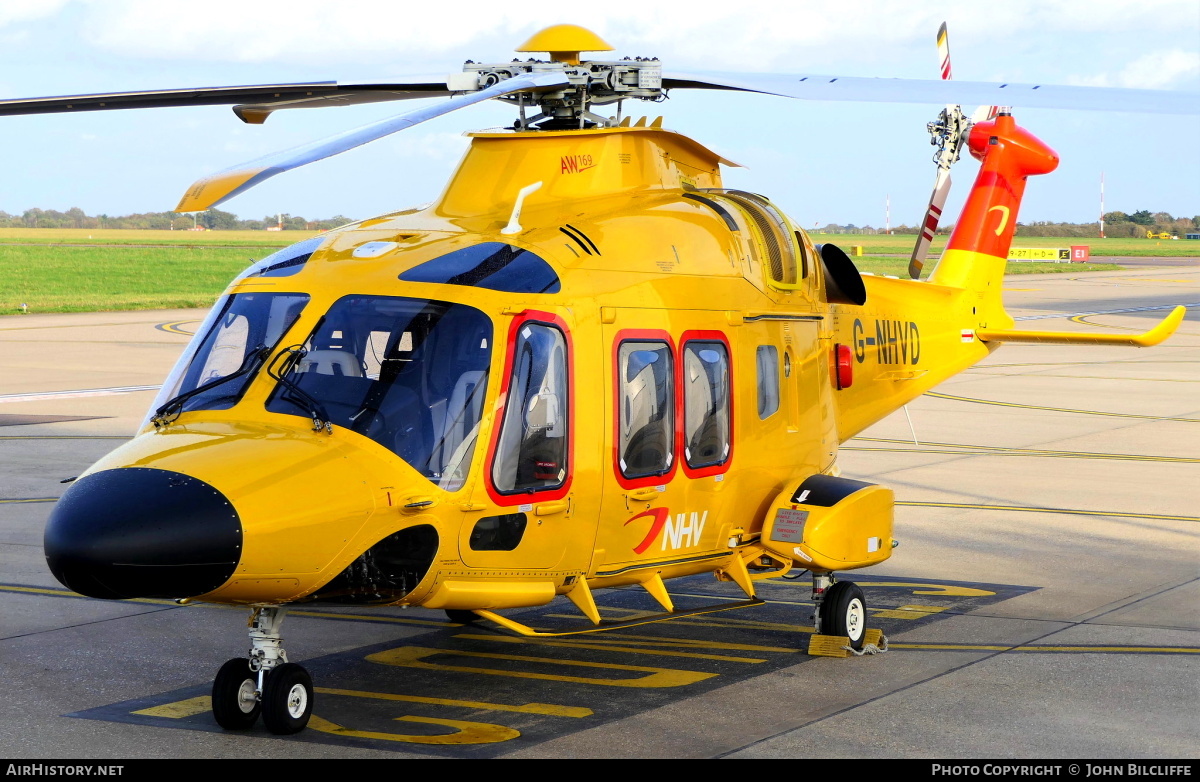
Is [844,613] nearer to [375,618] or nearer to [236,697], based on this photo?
[375,618]

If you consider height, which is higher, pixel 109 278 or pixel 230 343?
pixel 109 278

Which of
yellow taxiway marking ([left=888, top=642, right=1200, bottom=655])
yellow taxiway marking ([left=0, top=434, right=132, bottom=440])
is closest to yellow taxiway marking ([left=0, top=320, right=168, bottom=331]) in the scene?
yellow taxiway marking ([left=0, top=434, right=132, bottom=440])

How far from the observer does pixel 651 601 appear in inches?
438

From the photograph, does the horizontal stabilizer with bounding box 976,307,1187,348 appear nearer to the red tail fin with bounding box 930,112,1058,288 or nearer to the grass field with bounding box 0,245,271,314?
the red tail fin with bounding box 930,112,1058,288

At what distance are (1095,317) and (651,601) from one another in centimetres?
3518

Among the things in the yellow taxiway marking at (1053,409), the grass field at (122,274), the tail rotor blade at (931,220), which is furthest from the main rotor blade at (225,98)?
the grass field at (122,274)

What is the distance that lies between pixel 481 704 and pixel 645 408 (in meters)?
2.02

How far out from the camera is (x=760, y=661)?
912cm

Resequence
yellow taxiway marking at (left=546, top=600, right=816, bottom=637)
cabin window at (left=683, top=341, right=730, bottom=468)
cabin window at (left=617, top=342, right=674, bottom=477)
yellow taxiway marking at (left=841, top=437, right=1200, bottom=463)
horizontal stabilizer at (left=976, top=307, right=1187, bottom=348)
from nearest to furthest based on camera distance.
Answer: cabin window at (left=617, top=342, right=674, bottom=477) < cabin window at (left=683, top=341, right=730, bottom=468) < yellow taxiway marking at (left=546, top=600, right=816, bottom=637) < horizontal stabilizer at (left=976, top=307, right=1187, bottom=348) < yellow taxiway marking at (left=841, top=437, right=1200, bottom=463)

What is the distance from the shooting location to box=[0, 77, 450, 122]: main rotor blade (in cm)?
830

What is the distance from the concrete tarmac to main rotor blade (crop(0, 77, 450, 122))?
3.56 metres

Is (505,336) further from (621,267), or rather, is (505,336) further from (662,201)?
(662,201)

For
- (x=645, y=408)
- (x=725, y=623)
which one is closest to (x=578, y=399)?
(x=645, y=408)

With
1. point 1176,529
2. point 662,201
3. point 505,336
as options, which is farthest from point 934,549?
point 505,336
